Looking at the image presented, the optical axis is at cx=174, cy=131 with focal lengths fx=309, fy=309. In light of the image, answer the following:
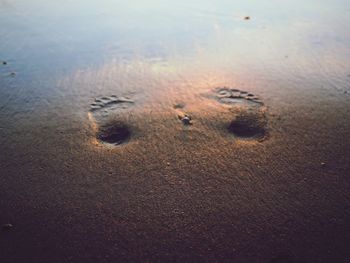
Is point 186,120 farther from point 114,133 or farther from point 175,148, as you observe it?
point 114,133

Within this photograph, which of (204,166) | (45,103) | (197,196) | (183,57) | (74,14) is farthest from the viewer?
(74,14)

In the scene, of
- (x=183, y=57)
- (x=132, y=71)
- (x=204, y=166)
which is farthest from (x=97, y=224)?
(x=183, y=57)

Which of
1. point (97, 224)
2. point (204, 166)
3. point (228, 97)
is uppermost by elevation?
point (228, 97)

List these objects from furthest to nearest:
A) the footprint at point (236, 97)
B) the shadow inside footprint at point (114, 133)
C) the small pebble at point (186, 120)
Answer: the footprint at point (236, 97) → the small pebble at point (186, 120) → the shadow inside footprint at point (114, 133)

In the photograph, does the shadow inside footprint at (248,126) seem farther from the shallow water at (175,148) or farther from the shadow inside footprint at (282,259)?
the shadow inside footprint at (282,259)

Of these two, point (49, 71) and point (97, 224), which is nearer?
point (97, 224)

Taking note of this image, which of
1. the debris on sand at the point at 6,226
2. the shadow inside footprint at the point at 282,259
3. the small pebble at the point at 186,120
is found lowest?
the debris on sand at the point at 6,226

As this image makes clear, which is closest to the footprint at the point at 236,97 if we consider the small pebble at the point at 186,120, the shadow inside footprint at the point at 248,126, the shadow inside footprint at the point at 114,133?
the shadow inside footprint at the point at 248,126

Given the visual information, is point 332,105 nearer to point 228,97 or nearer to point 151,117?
point 228,97
